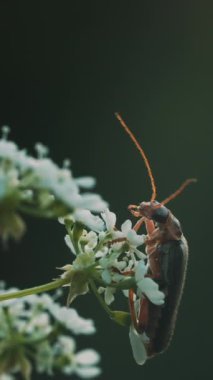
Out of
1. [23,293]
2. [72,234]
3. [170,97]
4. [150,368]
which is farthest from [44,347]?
[170,97]

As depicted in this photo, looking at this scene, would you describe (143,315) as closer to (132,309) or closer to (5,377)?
(132,309)

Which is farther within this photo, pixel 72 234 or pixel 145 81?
pixel 145 81

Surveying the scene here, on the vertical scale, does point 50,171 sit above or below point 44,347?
above

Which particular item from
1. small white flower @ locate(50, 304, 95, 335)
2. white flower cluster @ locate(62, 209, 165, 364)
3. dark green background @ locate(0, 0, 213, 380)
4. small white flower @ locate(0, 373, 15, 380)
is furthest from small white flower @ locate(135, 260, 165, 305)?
dark green background @ locate(0, 0, 213, 380)

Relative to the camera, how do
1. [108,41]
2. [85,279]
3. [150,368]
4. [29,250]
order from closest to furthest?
1. [85,279]
2. [150,368]
3. [29,250]
4. [108,41]

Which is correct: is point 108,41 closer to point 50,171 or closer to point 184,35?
point 184,35

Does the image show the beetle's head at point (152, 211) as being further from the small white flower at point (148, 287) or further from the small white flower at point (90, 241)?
the small white flower at point (148, 287)
